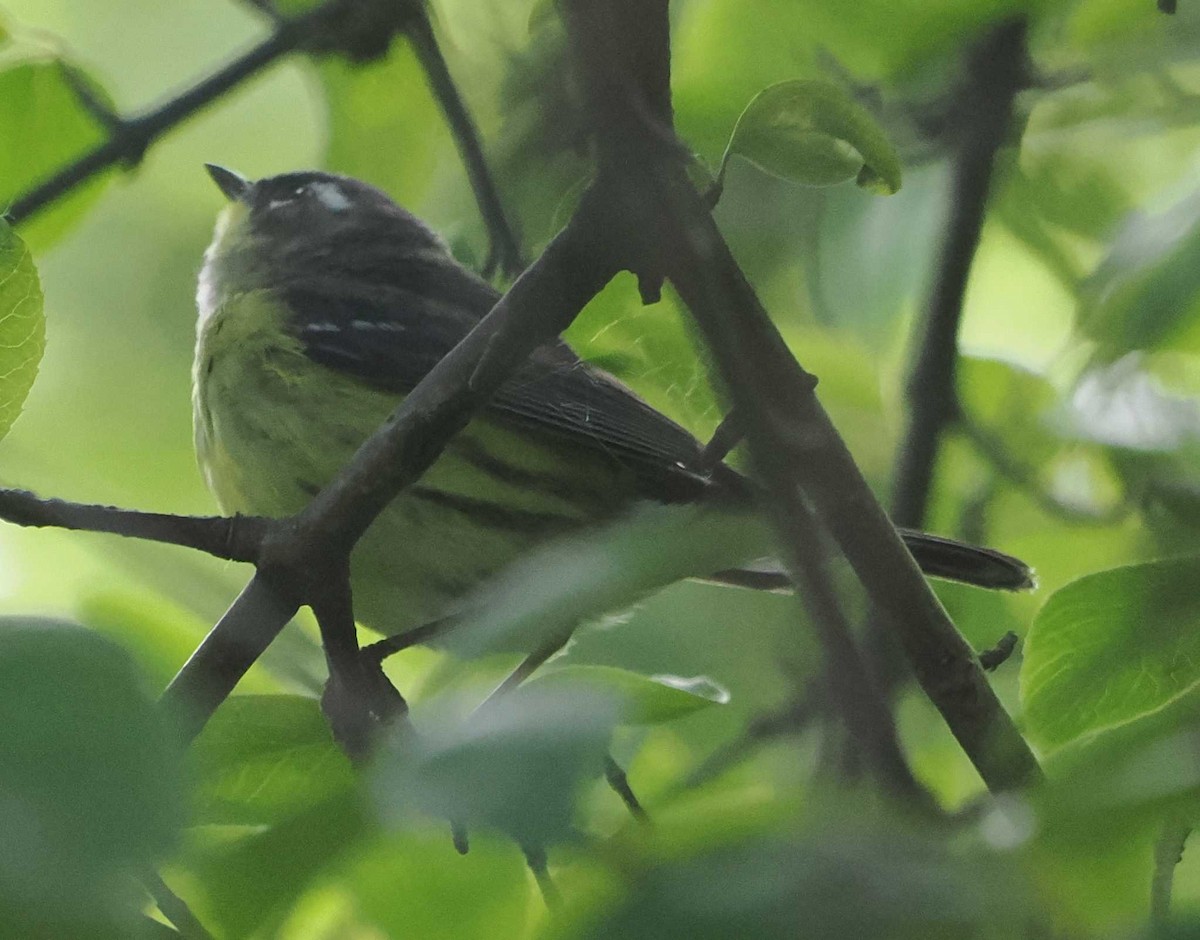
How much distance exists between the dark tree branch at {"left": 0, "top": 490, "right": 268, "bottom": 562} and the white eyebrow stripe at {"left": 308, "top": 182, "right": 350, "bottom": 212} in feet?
9.39

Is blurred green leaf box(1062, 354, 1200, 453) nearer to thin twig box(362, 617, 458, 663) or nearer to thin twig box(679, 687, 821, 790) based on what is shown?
thin twig box(679, 687, 821, 790)

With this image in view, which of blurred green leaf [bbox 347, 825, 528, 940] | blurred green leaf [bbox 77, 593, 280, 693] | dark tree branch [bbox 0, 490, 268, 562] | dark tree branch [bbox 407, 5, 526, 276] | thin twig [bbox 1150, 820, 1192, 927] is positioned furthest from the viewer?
dark tree branch [bbox 407, 5, 526, 276]

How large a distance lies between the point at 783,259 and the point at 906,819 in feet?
8.99

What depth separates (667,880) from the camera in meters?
0.69

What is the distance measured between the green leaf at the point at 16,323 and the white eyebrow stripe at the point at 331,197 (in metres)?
3.12

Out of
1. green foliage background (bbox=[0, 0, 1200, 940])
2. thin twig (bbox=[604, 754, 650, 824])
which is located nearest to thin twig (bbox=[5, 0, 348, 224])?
green foliage background (bbox=[0, 0, 1200, 940])

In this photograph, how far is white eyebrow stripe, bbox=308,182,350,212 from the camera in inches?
180

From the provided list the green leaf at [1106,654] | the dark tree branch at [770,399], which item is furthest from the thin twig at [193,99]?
the green leaf at [1106,654]

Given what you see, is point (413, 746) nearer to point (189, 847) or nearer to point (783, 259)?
point (189, 847)

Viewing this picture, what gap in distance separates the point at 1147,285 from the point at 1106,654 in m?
0.58

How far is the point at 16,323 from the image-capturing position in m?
1.50

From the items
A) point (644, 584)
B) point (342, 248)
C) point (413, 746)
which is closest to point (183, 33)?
point (342, 248)

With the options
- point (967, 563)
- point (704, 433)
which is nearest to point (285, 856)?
point (704, 433)

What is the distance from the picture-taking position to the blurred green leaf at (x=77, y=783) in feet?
1.99
